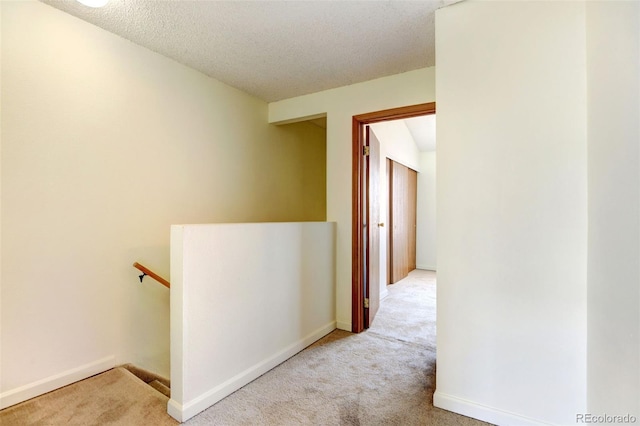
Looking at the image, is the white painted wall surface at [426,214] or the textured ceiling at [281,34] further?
the white painted wall surface at [426,214]

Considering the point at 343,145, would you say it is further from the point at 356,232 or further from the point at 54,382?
the point at 54,382

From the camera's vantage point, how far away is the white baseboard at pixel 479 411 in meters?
1.55

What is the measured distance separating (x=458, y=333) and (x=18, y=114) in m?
2.79

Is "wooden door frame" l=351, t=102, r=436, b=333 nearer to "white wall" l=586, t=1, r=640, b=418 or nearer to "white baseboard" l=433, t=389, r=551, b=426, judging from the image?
"white baseboard" l=433, t=389, r=551, b=426

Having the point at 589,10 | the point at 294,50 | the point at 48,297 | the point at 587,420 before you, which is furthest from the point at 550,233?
the point at 48,297

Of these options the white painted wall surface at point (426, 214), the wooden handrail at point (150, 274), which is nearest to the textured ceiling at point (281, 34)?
the wooden handrail at point (150, 274)

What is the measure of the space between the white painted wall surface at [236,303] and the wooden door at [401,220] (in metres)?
2.46

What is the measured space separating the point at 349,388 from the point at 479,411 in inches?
29.1

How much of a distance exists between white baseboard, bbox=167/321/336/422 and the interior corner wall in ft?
→ 2.76

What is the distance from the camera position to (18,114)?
5.65 ft

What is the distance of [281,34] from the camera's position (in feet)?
6.77

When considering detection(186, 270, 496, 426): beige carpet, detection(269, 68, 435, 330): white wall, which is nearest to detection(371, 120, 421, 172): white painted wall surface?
detection(269, 68, 435, 330): white wall

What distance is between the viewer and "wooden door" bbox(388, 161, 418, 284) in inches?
194

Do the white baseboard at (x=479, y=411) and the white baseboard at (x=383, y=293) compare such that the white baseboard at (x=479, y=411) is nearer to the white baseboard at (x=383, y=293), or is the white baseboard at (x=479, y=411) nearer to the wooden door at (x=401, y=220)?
the white baseboard at (x=383, y=293)
